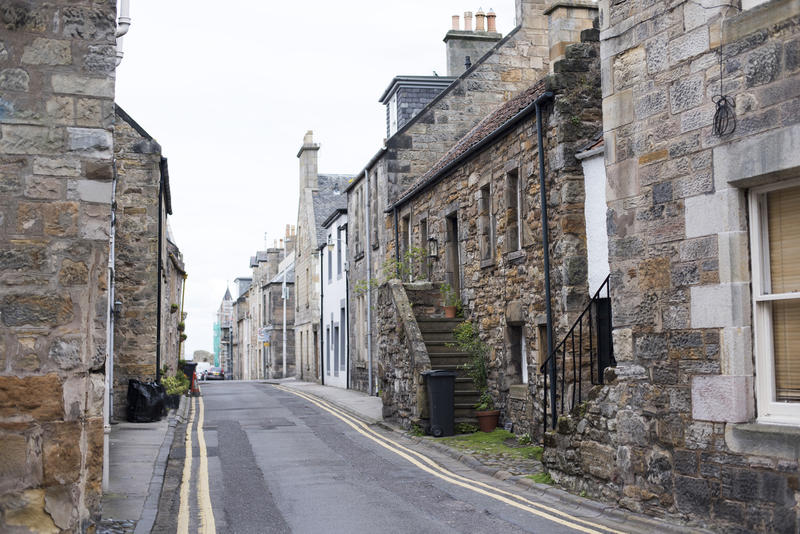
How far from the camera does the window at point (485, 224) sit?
53.2ft

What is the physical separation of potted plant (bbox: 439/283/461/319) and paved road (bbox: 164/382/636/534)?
3011 millimetres

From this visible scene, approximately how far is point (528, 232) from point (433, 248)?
5.22 m

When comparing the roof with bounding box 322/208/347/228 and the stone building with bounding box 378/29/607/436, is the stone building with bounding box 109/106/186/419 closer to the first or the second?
the stone building with bounding box 378/29/607/436

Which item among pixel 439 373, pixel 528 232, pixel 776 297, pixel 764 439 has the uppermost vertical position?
pixel 528 232

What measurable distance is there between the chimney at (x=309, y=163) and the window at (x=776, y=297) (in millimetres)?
36157

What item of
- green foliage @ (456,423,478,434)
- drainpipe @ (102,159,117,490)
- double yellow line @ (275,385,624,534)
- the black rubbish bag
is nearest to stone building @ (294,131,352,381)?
the black rubbish bag

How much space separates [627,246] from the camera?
8.49 metres

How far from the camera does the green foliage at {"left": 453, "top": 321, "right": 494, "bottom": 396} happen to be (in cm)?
1625

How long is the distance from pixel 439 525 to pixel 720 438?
2.77 meters

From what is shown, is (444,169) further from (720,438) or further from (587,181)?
(720,438)

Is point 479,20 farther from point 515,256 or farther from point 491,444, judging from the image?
point 491,444

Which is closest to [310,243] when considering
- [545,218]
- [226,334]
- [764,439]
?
[545,218]

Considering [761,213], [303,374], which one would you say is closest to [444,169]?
[761,213]

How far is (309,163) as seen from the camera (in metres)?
42.6
